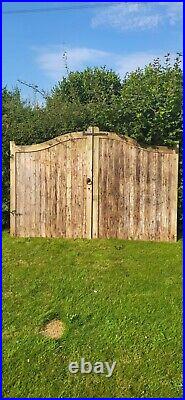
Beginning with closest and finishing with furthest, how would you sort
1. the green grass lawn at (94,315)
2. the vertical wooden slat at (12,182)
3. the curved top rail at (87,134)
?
the green grass lawn at (94,315), the curved top rail at (87,134), the vertical wooden slat at (12,182)

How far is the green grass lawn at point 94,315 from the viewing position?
317 centimetres

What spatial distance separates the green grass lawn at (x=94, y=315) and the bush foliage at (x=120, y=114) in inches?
51.6

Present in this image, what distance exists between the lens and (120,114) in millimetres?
5770

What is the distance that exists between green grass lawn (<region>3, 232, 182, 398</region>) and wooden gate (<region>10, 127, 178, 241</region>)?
258 mm

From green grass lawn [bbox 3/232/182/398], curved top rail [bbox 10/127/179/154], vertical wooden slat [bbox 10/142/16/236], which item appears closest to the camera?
green grass lawn [bbox 3/232/182/398]

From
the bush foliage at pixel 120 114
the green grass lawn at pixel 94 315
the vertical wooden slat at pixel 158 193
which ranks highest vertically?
the bush foliage at pixel 120 114

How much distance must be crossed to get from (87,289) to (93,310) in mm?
407

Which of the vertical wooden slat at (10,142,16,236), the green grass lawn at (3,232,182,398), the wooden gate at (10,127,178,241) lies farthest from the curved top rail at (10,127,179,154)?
the green grass lawn at (3,232,182,398)

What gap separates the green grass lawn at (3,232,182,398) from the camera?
10.4 feet

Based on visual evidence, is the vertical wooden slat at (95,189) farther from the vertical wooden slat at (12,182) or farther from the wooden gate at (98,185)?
the vertical wooden slat at (12,182)

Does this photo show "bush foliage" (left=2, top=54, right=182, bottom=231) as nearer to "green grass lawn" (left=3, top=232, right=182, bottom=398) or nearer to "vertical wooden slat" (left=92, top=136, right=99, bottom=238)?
"vertical wooden slat" (left=92, top=136, right=99, bottom=238)

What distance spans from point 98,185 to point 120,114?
47.3 inches

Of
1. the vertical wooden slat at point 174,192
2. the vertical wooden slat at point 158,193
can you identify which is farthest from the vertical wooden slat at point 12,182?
the vertical wooden slat at point 174,192

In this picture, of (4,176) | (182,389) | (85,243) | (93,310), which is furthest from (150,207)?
(182,389)
